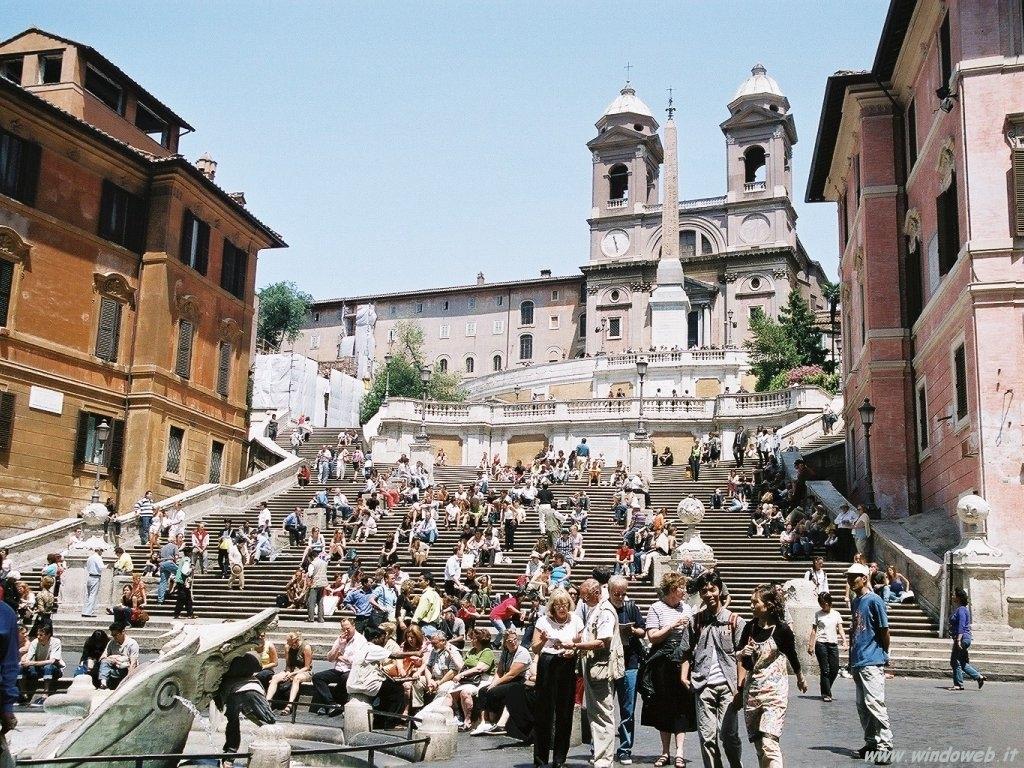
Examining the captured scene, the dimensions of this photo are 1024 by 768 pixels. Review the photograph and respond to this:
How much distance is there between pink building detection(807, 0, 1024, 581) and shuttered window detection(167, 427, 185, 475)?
20341 mm

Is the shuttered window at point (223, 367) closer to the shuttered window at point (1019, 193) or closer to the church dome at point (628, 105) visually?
the shuttered window at point (1019, 193)

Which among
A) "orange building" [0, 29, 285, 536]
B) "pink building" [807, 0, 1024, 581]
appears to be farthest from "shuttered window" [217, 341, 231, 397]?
"pink building" [807, 0, 1024, 581]

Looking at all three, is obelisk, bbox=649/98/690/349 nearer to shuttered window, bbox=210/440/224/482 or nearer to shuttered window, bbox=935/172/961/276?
shuttered window, bbox=210/440/224/482

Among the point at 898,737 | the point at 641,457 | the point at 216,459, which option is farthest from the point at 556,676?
the point at 216,459

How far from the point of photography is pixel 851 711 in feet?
43.6

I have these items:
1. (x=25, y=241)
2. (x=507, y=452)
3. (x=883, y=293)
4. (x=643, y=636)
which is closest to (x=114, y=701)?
(x=643, y=636)

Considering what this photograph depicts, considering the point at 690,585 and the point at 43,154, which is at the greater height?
the point at 43,154

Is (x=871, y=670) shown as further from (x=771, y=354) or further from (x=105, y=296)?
(x=771, y=354)

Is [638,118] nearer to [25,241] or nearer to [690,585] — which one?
[25,241]

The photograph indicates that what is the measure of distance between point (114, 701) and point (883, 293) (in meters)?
21.6

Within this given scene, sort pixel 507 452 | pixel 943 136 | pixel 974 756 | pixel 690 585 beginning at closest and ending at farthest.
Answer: pixel 974 756 < pixel 690 585 < pixel 943 136 < pixel 507 452

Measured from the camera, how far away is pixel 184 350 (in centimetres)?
3606

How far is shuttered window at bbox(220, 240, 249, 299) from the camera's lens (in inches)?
1531
